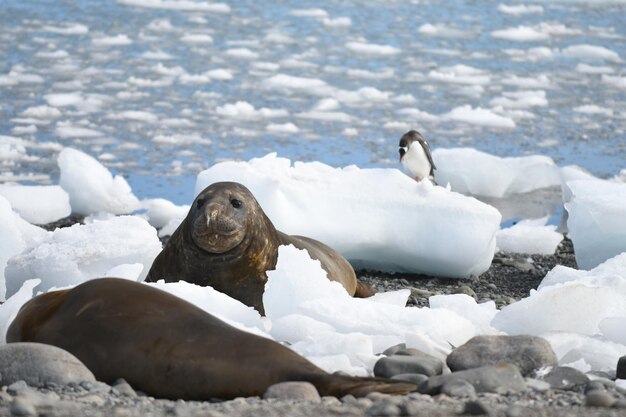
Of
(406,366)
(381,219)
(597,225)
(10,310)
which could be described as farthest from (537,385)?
(597,225)

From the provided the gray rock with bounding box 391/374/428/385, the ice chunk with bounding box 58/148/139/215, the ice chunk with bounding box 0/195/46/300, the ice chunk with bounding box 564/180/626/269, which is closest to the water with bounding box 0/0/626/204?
the ice chunk with bounding box 58/148/139/215

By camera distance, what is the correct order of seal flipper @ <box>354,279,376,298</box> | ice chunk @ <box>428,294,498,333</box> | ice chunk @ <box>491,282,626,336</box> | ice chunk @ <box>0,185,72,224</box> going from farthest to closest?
ice chunk @ <box>0,185,72,224</box>
seal flipper @ <box>354,279,376,298</box>
ice chunk @ <box>428,294,498,333</box>
ice chunk @ <box>491,282,626,336</box>

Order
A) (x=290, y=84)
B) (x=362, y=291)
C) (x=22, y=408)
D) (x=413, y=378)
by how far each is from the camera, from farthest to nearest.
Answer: (x=290, y=84) → (x=362, y=291) → (x=413, y=378) → (x=22, y=408)

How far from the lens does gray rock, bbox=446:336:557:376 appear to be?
366 centimetres

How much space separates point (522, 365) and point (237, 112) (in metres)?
8.97

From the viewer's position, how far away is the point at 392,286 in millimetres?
6688

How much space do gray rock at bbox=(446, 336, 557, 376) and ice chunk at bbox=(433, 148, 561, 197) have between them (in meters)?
6.30

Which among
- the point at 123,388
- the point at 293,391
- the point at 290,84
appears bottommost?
the point at 290,84

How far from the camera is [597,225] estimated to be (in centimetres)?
723

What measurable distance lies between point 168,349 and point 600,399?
112 centimetres

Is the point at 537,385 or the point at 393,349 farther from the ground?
the point at 537,385

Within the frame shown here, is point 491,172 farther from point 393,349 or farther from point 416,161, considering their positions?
point 393,349

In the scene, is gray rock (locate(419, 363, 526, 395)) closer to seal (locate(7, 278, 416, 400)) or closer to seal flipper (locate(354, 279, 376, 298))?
seal (locate(7, 278, 416, 400))

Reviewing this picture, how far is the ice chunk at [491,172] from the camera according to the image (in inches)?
394
